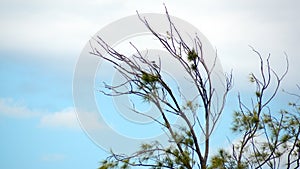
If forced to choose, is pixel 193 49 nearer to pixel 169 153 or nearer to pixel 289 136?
pixel 169 153

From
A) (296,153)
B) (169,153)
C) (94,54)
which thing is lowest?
(169,153)

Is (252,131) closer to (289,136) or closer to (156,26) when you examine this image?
(289,136)

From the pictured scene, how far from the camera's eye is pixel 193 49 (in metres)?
4.91

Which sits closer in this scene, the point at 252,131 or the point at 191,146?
the point at 191,146

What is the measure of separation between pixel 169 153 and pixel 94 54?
1.13 m

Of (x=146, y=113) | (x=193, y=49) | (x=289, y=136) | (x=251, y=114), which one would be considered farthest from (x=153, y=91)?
(x=289, y=136)

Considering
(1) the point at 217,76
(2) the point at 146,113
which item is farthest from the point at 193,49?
(2) the point at 146,113

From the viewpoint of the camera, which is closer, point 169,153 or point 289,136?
point 169,153

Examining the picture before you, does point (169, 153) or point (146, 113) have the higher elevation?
point (146, 113)

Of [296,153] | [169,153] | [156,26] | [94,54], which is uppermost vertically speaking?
[156,26]

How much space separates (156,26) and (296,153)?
1.83 m

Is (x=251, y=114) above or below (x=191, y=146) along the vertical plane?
above

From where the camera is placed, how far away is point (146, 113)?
15.9ft

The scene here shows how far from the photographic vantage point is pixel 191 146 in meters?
4.67
